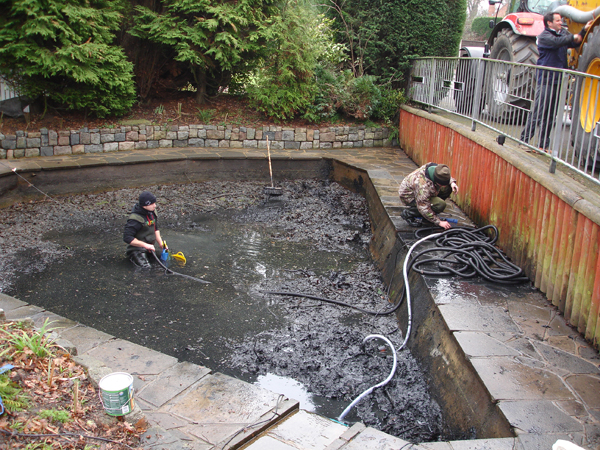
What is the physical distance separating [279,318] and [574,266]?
2738 mm

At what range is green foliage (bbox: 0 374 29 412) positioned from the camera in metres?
2.68

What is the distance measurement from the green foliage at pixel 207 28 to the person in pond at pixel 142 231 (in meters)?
5.47

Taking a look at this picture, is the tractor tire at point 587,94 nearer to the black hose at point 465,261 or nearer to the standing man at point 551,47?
the standing man at point 551,47

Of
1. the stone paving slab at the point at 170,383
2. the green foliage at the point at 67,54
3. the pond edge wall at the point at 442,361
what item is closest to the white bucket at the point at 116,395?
the stone paving slab at the point at 170,383

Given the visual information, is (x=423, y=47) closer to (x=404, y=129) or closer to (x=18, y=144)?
(x=404, y=129)

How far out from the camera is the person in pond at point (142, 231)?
5879 millimetres

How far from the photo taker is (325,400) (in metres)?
3.80

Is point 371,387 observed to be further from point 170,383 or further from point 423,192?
point 423,192

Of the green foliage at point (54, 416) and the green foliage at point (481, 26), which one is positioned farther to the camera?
the green foliage at point (481, 26)

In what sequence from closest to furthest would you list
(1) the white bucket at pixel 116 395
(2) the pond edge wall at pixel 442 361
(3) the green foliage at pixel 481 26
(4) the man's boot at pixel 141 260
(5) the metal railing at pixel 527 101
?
(1) the white bucket at pixel 116 395 → (2) the pond edge wall at pixel 442 361 → (5) the metal railing at pixel 527 101 → (4) the man's boot at pixel 141 260 → (3) the green foliage at pixel 481 26

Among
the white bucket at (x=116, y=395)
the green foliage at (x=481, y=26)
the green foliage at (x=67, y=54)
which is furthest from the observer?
the green foliage at (x=481, y=26)

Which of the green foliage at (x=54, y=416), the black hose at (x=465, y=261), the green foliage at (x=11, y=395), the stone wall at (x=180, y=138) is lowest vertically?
the green foliage at (x=54, y=416)

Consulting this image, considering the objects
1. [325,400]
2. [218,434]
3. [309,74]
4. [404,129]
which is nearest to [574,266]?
[325,400]

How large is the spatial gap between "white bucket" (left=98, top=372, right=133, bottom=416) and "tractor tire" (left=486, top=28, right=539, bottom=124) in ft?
16.3
